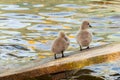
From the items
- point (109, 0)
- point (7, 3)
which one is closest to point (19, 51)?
point (7, 3)

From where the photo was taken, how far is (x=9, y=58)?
13391 mm

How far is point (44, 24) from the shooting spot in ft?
59.4

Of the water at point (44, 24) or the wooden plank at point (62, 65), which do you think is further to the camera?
the water at point (44, 24)

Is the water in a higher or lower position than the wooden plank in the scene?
lower

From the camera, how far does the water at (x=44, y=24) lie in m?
14.3

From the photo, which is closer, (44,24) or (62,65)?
(62,65)

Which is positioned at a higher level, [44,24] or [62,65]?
[62,65]

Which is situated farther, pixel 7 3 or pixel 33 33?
pixel 7 3

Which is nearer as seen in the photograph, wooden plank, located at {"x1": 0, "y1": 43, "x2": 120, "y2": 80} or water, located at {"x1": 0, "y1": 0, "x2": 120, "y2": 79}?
wooden plank, located at {"x1": 0, "y1": 43, "x2": 120, "y2": 80}

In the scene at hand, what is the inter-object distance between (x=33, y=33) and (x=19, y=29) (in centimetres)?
89

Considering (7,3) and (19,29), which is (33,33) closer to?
(19,29)

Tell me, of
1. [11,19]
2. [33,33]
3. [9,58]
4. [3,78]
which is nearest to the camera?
[3,78]

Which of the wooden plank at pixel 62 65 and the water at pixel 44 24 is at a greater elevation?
the wooden plank at pixel 62 65

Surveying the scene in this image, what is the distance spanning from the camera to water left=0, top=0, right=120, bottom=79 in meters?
14.3
